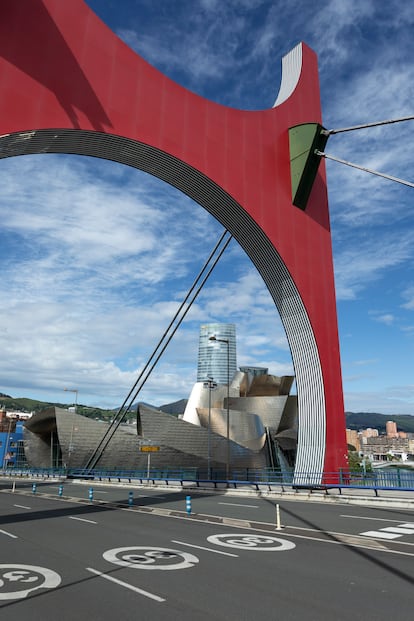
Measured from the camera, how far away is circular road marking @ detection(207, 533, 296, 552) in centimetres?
920

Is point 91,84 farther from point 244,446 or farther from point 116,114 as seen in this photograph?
point 244,446

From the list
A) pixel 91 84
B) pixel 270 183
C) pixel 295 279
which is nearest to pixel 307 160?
pixel 270 183

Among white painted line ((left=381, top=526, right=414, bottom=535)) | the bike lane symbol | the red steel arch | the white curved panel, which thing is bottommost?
white painted line ((left=381, top=526, right=414, bottom=535))

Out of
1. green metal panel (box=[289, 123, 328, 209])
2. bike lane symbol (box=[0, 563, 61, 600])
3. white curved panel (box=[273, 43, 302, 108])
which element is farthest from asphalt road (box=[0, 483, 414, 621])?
white curved panel (box=[273, 43, 302, 108])

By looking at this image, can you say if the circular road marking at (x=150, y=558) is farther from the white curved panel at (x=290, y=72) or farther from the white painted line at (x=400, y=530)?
the white curved panel at (x=290, y=72)

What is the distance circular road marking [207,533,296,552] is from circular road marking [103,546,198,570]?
1368 millimetres

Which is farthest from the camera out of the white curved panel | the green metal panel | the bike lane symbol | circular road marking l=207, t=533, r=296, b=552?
the white curved panel

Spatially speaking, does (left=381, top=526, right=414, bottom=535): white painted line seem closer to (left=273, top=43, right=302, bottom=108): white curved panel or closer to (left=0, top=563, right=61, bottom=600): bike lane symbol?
(left=0, top=563, right=61, bottom=600): bike lane symbol

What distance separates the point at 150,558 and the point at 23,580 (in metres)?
2.26

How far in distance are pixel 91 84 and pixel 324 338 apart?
49.9 feet

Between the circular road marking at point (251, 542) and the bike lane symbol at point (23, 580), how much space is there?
382 centimetres

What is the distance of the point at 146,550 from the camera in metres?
8.88

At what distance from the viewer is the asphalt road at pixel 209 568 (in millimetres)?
5543

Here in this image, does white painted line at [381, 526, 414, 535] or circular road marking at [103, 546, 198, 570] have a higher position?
circular road marking at [103, 546, 198, 570]
